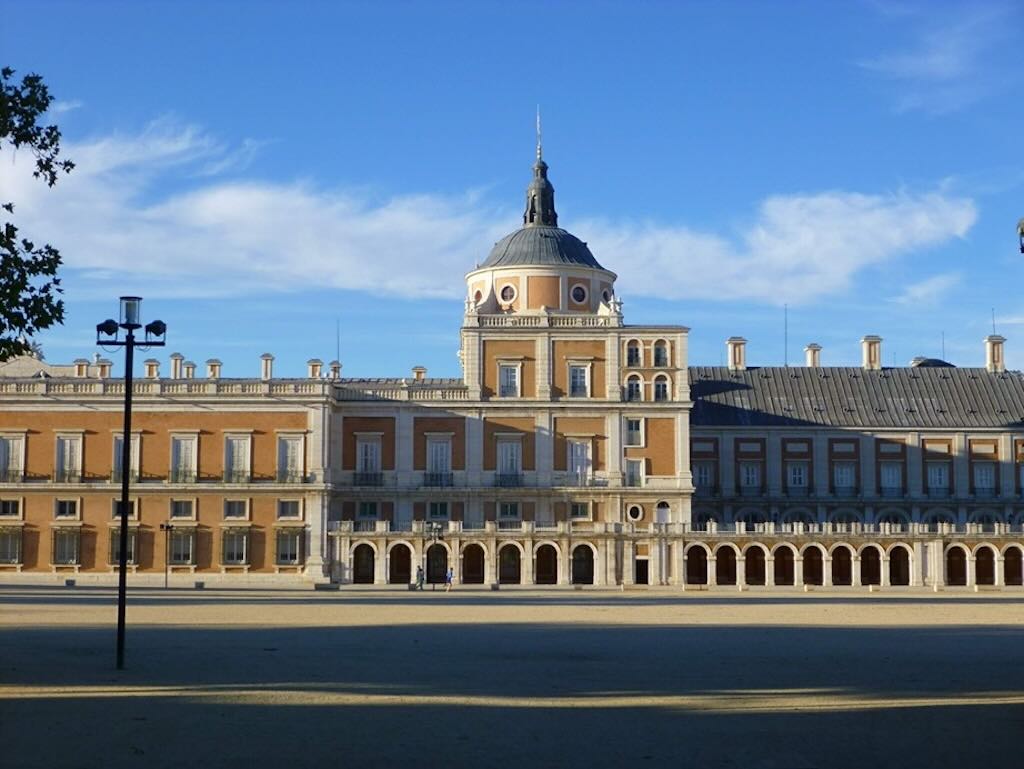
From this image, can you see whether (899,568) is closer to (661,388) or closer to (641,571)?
(641,571)

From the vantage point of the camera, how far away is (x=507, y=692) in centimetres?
2194

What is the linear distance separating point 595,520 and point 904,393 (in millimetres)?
22836

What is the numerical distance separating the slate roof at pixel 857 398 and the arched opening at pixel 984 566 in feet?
30.5

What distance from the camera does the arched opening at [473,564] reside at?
78.9 m

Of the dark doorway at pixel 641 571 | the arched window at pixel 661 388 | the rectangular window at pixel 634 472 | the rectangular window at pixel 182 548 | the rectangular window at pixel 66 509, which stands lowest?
the dark doorway at pixel 641 571

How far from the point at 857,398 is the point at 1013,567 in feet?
46.6

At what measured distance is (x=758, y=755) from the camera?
1638 cm

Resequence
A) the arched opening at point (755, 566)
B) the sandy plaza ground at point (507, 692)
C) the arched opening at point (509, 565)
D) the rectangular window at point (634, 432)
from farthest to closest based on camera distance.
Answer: the arched opening at point (755, 566), the rectangular window at point (634, 432), the arched opening at point (509, 565), the sandy plaza ground at point (507, 692)

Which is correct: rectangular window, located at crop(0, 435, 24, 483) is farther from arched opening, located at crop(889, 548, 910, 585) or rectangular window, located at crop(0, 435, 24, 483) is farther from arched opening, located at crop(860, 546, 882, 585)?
arched opening, located at crop(889, 548, 910, 585)

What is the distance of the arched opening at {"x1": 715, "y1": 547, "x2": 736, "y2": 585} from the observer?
81.0 meters

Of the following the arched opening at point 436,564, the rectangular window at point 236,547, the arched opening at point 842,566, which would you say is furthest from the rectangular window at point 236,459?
the arched opening at point 842,566

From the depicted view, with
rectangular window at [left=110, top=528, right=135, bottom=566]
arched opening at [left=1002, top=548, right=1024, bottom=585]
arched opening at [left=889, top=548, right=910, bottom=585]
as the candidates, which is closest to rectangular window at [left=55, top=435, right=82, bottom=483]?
rectangular window at [left=110, top=528, right=135, bottom=566]

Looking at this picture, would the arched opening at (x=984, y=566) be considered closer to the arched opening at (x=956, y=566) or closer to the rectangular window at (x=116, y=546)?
the arched opening at (x=956, y=566)

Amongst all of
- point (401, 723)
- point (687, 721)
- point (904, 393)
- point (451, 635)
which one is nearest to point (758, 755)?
point (687, 721)
